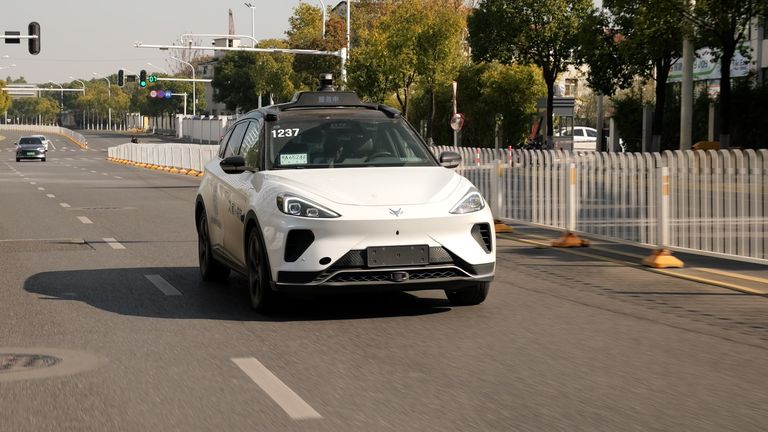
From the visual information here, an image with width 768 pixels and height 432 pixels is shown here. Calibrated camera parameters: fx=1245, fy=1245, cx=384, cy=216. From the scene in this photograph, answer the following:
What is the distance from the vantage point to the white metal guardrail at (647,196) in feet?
37.9

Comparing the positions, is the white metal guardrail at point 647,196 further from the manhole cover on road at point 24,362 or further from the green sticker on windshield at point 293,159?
the manhole cover on road at point 24,362

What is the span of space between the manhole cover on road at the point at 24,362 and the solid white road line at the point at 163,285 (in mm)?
3081

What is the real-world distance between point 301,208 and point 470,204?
4.14ft

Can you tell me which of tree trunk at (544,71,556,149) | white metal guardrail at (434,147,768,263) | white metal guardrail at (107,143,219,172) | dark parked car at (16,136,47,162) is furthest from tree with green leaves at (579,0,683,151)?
dark parked car at (16,136,47,162)

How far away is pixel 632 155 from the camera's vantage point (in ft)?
44.7

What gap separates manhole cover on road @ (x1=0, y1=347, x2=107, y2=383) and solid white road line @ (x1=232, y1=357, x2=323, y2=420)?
2.89 ft

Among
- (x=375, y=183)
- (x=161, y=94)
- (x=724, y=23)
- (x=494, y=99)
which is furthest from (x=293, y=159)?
(x=161, y=94)

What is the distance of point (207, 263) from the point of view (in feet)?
37.6

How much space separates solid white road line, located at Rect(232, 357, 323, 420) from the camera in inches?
233

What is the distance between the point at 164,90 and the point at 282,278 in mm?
171528

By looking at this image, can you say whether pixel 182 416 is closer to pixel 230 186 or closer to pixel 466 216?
pixel 466 216

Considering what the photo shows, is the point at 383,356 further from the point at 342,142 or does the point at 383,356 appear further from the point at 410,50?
the point at 410,50

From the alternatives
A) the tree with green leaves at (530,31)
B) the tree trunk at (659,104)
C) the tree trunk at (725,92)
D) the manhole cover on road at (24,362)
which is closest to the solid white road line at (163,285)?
the manhole cover on road at (24,362)

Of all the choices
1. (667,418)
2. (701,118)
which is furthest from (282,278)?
(701,118)
